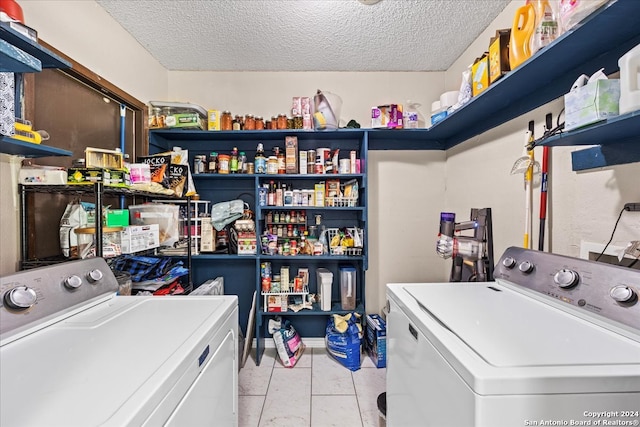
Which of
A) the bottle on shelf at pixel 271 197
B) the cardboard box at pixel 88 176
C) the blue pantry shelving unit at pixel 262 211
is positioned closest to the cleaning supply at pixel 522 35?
the blue pantry shelving unit at pixel 262 211

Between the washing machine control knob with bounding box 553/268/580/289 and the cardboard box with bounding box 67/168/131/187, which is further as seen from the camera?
the cardboard box with bounding box 67/168/131/187

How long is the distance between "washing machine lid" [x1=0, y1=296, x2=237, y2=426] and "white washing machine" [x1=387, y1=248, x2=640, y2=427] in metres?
0.68

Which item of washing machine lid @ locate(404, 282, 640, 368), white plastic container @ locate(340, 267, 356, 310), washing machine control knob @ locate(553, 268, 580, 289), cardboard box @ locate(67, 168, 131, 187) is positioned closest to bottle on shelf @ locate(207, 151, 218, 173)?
cardboard box @ locate(67, 168, 131, 187)

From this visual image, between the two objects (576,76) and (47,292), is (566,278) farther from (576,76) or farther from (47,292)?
(47,292)

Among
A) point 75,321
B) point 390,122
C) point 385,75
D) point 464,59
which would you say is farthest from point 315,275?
point 464,59

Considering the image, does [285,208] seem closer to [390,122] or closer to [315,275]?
[315,275]

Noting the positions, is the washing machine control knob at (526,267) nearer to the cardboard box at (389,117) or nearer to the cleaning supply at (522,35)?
the cleaning supply at (522,35)

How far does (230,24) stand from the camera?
1.84 meters

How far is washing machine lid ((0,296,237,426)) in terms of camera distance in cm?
51

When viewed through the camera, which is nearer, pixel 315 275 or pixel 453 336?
pixel 453 336

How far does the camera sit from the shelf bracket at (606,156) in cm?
101

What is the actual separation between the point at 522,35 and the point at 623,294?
1.11 m

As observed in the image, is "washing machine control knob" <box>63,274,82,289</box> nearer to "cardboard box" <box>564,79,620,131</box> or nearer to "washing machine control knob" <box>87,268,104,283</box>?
"washing machine control knob" <box>87,268,104,283</box>

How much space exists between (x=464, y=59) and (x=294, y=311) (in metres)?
2.45
